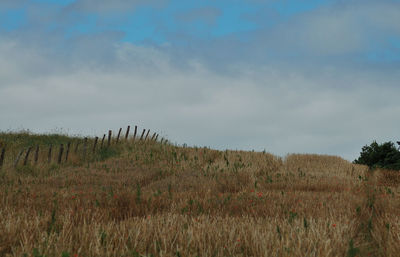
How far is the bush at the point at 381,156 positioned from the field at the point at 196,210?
2751 millimetres

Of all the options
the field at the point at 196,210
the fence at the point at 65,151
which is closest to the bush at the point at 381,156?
the field at the point at 196,210

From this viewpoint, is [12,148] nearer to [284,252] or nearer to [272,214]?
[272,214]

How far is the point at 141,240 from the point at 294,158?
17.8m

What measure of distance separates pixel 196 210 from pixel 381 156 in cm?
1981

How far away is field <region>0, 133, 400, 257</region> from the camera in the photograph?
176 inches

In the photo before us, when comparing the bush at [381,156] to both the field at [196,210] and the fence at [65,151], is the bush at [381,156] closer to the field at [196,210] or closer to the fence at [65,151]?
the field at [196,210]

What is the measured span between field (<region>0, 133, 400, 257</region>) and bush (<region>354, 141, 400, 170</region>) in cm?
275

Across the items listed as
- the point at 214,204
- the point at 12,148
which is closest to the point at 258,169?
the point at 214,204

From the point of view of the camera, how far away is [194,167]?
17172 mm

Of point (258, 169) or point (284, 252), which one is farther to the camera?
point (258, 169)

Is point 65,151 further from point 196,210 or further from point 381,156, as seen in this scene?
point 381,156

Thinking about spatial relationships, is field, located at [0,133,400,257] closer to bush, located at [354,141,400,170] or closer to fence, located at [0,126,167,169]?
fence, located at [0,126,167,169]

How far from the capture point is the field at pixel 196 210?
14.7 ft

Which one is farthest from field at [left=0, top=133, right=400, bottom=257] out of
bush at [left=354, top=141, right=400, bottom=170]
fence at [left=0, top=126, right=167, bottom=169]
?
bush at [left=354, top=141, right=400, bottom=170]
